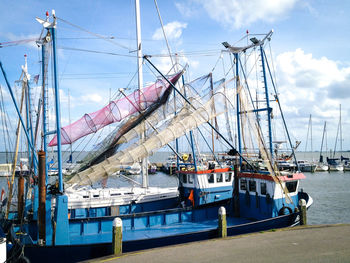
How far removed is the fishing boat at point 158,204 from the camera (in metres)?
11.7

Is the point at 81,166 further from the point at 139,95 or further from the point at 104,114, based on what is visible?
the point at 139,95

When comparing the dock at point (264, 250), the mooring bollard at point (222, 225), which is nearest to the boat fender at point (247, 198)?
the dock at point (264, 250)

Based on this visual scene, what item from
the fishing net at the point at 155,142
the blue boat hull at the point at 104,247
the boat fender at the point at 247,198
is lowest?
the blue boat hull at the point at 104,247

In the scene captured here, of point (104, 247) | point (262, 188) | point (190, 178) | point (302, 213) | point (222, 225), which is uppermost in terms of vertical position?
point (190, 178)

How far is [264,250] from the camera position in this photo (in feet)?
35.3

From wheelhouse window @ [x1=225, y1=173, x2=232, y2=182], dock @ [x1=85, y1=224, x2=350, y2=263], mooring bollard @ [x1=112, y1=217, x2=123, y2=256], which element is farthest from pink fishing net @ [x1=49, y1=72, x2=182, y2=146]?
dock @ [x1=85, y1=224, x2=350, y2=263]

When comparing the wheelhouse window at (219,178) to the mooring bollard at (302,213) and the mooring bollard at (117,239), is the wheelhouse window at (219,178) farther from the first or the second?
the mooring bollard at (117,239)

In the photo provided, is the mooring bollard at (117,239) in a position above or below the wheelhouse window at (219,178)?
below

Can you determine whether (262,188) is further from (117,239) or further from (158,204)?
(117,239)

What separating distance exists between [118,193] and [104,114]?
21.6ft

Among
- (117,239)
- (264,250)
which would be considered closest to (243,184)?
(264,250)

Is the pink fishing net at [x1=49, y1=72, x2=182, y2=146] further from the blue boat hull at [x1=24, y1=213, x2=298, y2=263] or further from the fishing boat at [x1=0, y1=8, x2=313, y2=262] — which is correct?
the blue boat hull at [x1=24, y1=213, x2=298, y2=263]

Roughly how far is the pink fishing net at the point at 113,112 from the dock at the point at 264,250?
8.03 metres

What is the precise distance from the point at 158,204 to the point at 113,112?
23.0ft
